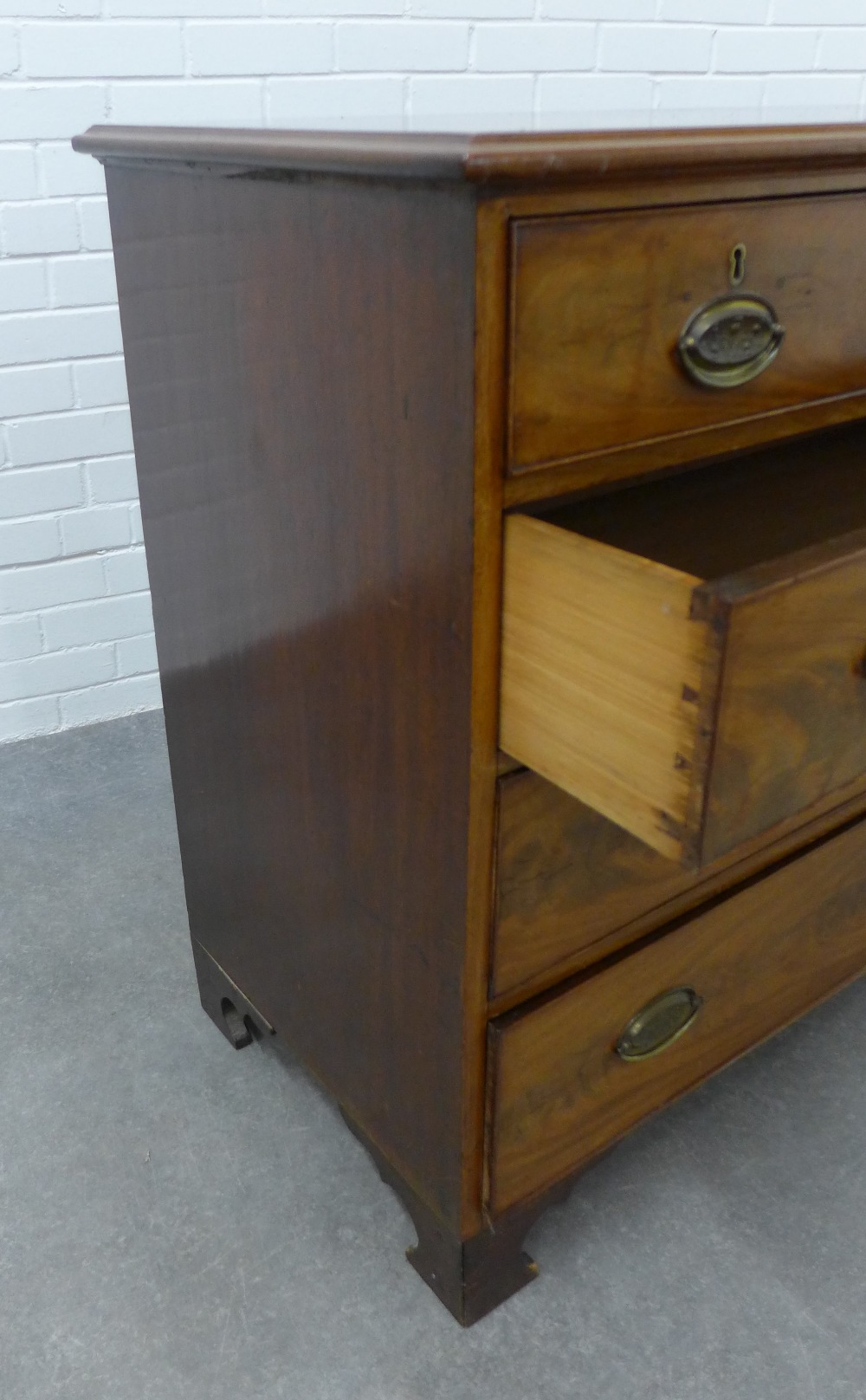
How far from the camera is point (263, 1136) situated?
3.58ft

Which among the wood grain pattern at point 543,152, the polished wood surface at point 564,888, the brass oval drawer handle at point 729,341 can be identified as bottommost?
the polished wood surface at point 564,888

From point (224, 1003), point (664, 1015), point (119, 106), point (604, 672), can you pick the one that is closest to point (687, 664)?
point (604, 672)

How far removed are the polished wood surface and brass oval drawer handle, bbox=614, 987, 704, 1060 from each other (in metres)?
0.07

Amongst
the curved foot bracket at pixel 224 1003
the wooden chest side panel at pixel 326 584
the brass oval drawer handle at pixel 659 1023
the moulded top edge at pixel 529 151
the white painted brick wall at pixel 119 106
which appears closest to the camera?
the moulded top edge at pixel 529 151

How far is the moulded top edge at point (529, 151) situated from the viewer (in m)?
0.54

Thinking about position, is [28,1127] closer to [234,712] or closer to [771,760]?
[234,712]

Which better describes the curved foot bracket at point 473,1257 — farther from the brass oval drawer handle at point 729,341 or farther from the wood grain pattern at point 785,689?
the brass oval drawer handle at point 729,341

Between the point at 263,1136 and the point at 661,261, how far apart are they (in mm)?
841

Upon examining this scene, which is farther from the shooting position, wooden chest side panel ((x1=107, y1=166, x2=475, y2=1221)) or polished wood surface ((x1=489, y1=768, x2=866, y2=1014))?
polished wood surface ((x1=489, y1=768, x2=866, y2=1014))

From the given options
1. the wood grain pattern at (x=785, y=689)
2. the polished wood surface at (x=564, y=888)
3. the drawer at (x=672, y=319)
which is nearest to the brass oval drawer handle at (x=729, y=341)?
the drawer at (x=672, y=319)

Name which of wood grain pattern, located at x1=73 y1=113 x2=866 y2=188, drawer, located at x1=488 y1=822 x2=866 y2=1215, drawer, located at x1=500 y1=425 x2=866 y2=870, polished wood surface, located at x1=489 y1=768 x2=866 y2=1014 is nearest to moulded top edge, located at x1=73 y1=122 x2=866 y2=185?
wood grain pattern, located at x1=73 y1=113 x2=866 y2=188

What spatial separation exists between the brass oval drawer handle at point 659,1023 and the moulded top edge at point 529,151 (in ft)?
1.93

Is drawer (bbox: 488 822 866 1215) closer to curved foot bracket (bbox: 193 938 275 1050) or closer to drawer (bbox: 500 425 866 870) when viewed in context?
drawer (bbox: 500 425 866 870)

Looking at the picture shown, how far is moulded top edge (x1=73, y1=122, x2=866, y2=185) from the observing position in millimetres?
541
